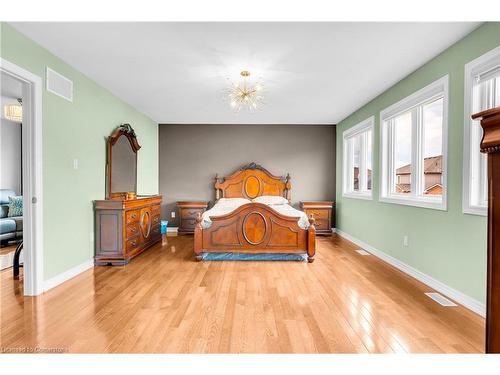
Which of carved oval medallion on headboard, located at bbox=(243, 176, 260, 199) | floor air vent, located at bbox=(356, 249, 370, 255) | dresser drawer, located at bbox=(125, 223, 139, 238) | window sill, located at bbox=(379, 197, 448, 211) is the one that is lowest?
floor air vent, located at bbox=(356, 249, 370, 255)

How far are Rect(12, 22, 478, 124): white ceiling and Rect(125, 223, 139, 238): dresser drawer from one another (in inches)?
73.1

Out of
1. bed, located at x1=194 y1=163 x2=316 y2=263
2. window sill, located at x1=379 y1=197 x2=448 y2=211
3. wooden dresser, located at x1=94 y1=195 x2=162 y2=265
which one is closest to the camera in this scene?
window sill, located at x1=379 y1=197 x2=448 y2=211

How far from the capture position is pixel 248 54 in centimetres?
261

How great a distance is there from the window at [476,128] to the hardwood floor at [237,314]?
0.93 m

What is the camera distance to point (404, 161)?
11.5 ft

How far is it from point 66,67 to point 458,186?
13.4ft

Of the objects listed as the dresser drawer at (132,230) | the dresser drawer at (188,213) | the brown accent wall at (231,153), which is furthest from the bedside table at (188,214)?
the dresser drawer at (132,230)

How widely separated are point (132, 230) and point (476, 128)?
394 cm

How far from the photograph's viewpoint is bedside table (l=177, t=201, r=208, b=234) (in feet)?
18.2

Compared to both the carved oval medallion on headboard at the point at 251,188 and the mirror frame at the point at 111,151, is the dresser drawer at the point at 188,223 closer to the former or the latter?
the carved oval medallion on headboard at the point at 251,188

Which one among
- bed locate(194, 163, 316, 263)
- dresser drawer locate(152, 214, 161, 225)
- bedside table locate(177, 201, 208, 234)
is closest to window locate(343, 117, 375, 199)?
bed locate(194, 163, 316, 263)

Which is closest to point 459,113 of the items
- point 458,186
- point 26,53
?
point 458,186

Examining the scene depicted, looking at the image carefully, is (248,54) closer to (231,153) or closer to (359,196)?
(359,196)

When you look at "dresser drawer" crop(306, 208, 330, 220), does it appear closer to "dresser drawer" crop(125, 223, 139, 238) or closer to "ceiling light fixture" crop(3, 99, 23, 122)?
"dresser drawer" crop(125, 223, 139, 238)
